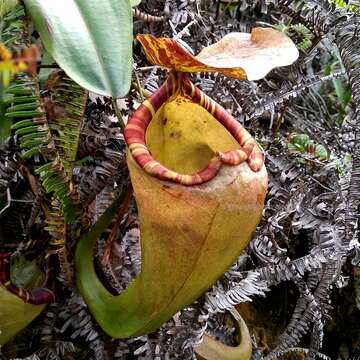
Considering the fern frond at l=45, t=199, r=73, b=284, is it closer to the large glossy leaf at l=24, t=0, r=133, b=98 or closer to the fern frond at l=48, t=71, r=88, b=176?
the fern frond at l=48, t=71, r=88, b=176

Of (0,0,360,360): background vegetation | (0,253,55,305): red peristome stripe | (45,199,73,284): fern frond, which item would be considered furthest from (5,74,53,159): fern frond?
(0,253,55,305): red peristome stripe

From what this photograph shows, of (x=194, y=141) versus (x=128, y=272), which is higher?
(x=194, y=141)

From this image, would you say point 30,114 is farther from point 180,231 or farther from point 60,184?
point 180,231

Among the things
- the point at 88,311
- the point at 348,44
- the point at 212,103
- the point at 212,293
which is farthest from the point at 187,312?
the point at 348,44

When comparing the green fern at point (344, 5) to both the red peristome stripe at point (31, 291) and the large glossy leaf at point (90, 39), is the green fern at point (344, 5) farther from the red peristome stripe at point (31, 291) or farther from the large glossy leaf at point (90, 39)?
the red peristome stripe at point (31, 291)

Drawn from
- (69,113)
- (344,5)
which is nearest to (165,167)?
(69,113)

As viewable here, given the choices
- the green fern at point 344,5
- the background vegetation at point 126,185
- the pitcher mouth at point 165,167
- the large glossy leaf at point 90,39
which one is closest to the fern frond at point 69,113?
the background vegetation at point 126,185

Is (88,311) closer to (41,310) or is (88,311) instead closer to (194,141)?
(41,310)
